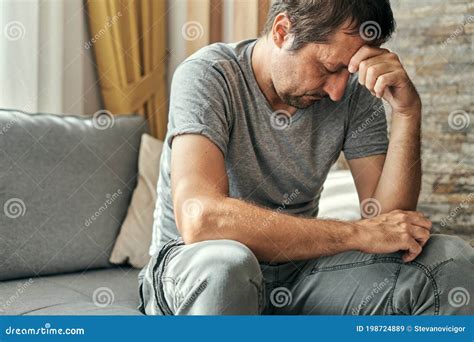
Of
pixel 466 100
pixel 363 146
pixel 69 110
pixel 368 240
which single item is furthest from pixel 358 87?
pixel 69 110

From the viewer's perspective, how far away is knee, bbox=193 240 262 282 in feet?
3.84

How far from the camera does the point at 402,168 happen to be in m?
1.56

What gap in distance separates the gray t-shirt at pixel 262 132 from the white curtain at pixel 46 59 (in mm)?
784

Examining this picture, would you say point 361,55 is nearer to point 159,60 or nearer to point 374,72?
point 374,72

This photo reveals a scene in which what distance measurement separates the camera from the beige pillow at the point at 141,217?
1.97 meters

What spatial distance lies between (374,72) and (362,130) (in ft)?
0.68

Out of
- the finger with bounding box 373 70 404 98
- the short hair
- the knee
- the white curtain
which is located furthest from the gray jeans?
the white curtain

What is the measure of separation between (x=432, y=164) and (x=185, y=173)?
1036mm

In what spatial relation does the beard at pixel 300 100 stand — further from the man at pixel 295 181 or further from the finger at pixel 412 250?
the finger at pixel 412 250

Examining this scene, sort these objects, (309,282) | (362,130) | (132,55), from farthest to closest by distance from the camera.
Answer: (132,55)
(362,130)
(309,282)

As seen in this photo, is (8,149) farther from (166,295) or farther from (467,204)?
(467,204)

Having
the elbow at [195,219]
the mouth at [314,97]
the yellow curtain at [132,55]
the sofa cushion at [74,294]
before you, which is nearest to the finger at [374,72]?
the mouth at [314,97]

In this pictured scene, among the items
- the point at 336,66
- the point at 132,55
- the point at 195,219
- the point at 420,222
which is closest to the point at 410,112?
the point at 336,66

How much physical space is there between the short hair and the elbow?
1.36 feet
